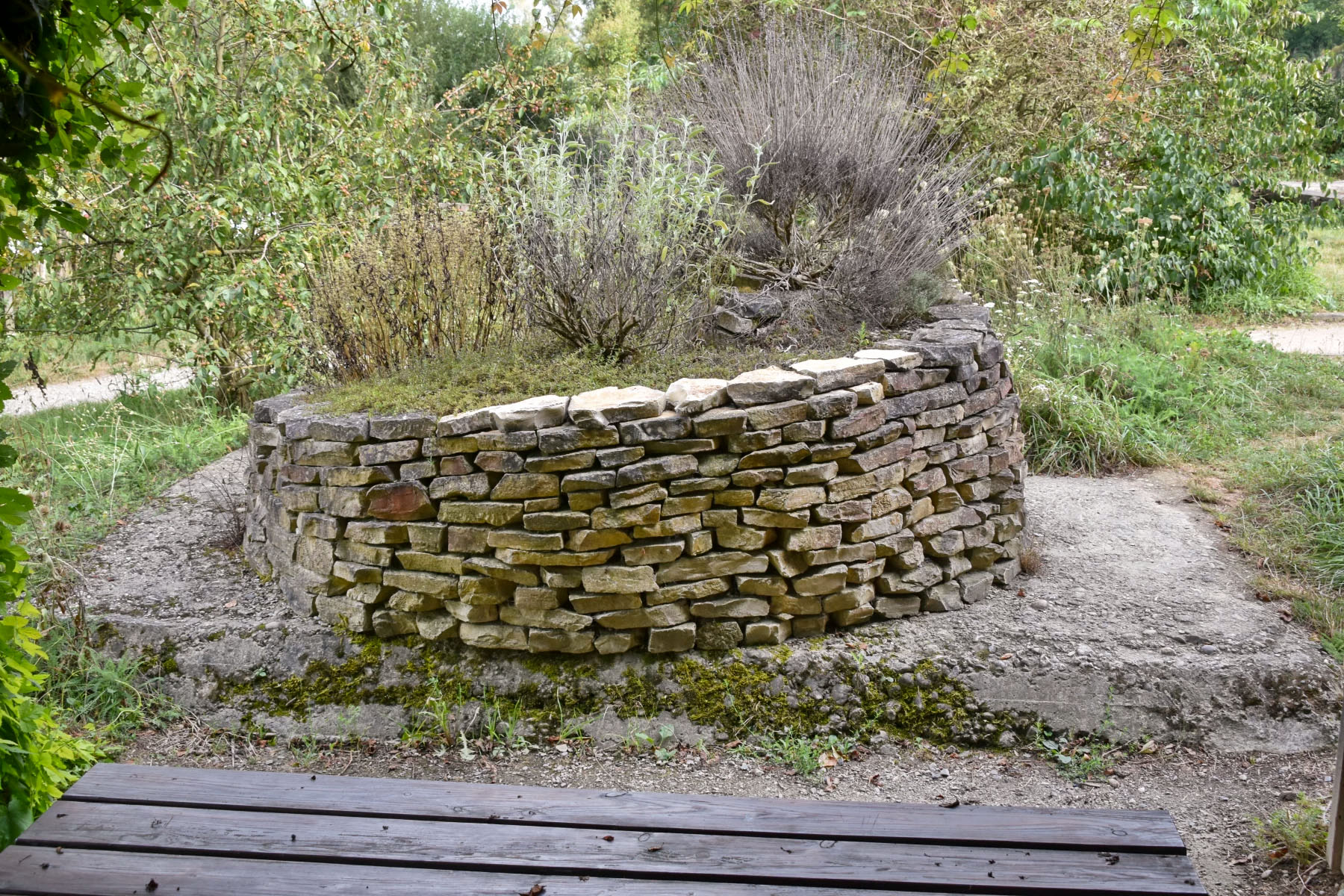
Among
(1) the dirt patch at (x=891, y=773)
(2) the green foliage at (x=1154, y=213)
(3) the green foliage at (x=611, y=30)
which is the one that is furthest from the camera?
(3) the green foliage at (x=611, y=30)

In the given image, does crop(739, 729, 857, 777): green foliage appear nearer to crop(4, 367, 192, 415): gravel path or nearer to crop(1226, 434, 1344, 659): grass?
crop(1226, 434, 1344, 659): grass

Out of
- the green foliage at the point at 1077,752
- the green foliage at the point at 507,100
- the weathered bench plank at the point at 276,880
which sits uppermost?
the green foliage at the point at 507,100

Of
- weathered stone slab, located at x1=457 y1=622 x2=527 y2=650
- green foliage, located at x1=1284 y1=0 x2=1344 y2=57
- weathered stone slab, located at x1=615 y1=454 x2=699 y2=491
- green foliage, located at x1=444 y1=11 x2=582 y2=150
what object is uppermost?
green foliage, located at x1=1284 y1=0 x2=1344 y2=57

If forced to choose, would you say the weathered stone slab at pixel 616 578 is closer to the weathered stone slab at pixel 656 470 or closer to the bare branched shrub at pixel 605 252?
the weathered stone slab at pixel 656 470

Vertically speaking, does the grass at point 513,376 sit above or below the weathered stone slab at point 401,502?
above

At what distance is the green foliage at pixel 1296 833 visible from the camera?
2924mm

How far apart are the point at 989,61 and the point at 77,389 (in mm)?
8916

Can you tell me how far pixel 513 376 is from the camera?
4105 millimetres

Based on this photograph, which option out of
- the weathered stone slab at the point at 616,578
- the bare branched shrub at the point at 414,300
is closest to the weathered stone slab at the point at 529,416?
the weathered stone slab at the point at 616,578

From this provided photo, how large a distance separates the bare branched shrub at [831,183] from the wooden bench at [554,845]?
10.8 ft

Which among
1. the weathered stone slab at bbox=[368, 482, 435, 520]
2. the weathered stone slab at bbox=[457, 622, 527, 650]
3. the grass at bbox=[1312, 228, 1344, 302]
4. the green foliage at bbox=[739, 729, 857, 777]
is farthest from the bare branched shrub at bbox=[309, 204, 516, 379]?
the grass at bbox=[1312, 228, 1344, 302]

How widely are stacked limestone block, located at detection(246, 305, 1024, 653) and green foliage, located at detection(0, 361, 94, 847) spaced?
1.54 meters

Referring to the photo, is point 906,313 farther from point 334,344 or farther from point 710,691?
point 334,344

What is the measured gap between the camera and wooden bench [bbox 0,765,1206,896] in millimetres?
1708
